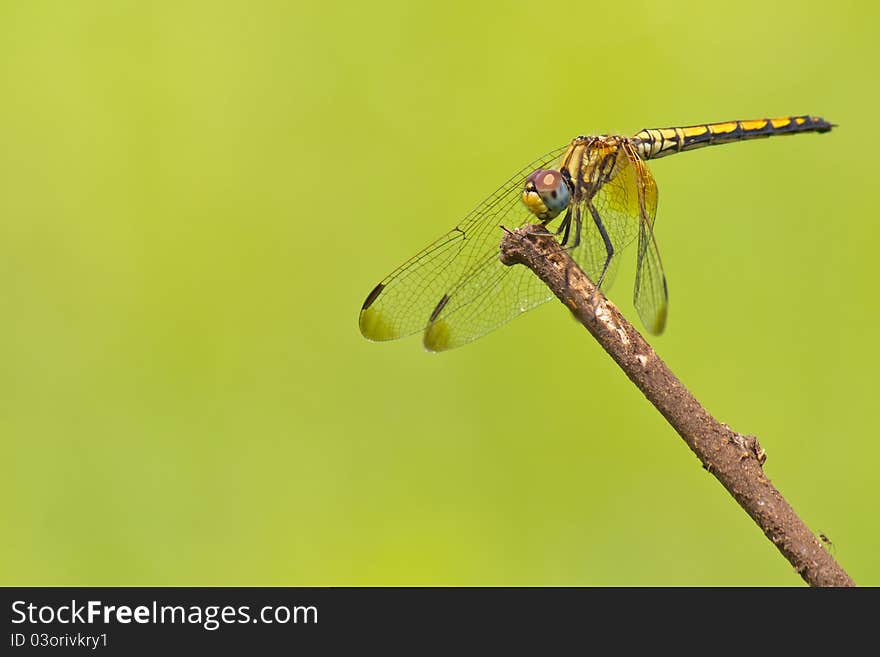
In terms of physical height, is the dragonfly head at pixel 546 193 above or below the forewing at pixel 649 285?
above

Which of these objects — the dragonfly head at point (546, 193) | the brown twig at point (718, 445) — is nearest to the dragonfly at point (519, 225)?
the dragonfly head at point (546, 193)

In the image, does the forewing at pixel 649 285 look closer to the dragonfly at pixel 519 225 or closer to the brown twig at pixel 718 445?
the dragonfly at pixel 519 225

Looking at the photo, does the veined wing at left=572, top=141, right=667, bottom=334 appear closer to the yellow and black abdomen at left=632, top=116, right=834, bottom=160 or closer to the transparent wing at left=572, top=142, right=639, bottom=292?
the transparent wing at left=572, top=142, right=639, bottom=292

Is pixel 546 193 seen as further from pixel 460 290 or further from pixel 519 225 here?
pixel 460 290

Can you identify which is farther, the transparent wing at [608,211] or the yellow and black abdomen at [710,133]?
the yellow and black abdomen at [710,133]

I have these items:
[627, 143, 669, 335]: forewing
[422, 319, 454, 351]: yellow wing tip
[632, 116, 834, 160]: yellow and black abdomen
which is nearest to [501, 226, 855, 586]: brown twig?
[627, 143, 669, 335]: forewing

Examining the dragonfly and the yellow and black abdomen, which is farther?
the yellow and black abdomen

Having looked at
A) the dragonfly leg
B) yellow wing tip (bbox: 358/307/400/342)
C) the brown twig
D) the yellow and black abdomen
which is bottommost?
the brown twig
